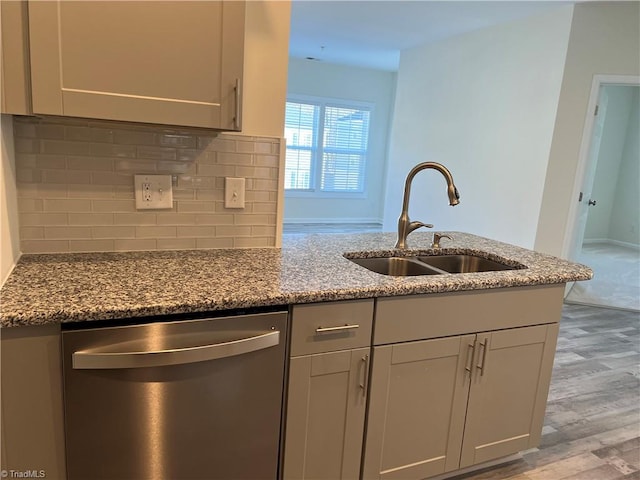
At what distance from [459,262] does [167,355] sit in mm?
1470

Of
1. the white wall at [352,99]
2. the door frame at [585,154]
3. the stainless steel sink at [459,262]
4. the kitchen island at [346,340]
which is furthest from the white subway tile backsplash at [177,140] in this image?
the white wall at [352,99]

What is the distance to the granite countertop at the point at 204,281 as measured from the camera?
1.19 m

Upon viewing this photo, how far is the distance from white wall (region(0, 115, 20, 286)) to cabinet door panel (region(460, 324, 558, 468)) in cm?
162

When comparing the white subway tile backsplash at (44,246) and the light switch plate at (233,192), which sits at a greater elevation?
the light switch plate at (233,192)

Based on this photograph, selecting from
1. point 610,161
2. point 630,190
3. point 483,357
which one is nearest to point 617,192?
point 630,190

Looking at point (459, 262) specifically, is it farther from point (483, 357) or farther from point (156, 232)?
point (156, 232)

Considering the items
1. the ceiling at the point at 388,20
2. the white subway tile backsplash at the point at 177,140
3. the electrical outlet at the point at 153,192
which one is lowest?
the electrical outlet at the point at 153,192

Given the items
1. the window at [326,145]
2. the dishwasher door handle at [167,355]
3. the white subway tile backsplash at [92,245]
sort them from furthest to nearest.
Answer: the window at [326,145] → the white subway tile backsplash at [92,245] → the dishwasher door handle at [167,355]

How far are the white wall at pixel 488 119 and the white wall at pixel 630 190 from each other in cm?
397

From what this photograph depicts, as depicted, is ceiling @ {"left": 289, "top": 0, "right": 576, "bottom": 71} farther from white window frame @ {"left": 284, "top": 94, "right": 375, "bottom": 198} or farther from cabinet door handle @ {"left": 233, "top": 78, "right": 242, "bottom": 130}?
cabinet door handle @ {"left": 233, "top": 78, "right": 242, "bottom": 130}

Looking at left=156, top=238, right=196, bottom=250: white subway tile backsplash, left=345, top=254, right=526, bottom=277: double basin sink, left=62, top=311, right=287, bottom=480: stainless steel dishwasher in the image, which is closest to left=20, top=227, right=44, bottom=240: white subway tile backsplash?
left=156, top=238, right=196, bottom=250: white subway tile backsplash

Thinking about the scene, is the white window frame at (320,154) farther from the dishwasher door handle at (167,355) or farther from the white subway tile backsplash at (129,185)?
the dishwasher door handle at (167,355)

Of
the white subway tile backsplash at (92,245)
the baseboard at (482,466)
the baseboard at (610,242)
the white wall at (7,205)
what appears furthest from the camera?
the baseboard at (610,242)

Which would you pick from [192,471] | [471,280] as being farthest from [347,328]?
[192,471]
